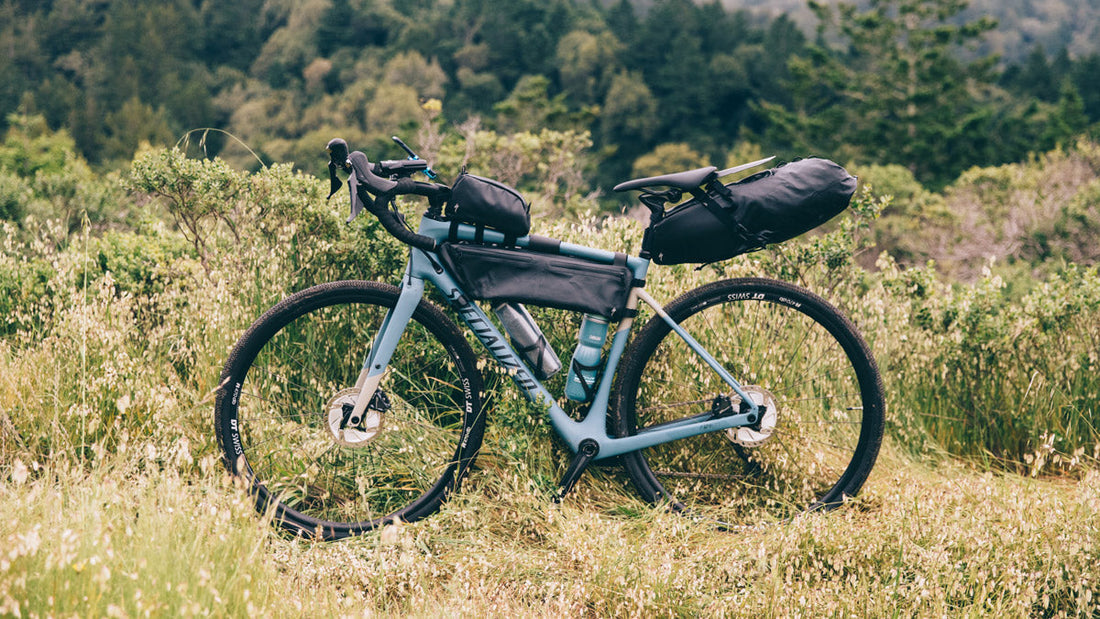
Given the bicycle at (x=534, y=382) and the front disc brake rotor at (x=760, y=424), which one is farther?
the front disc brake rotor at (x=760, y=424)

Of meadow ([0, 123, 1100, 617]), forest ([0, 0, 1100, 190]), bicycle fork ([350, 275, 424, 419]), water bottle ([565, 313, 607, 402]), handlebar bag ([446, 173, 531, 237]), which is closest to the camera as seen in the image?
meadow ([0, 123, 1100, 617])

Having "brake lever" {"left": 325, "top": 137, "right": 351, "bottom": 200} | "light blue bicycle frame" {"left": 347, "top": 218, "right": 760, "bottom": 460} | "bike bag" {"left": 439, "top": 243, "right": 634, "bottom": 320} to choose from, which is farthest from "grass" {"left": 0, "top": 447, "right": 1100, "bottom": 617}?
"brake lever" {"left": 325, "top": 137, "right": 351, "bottom": 200}

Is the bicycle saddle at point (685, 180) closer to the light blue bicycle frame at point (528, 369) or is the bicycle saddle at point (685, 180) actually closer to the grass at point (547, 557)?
the light blue bicycle frame at point (528, 369)

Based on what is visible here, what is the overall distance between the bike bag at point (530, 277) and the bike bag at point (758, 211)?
282 mm

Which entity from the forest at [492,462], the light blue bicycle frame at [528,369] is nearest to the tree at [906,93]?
the forest at [492,462]

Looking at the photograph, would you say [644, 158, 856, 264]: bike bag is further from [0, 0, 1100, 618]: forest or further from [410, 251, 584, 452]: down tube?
[410, 251, 584, 452]: down tube

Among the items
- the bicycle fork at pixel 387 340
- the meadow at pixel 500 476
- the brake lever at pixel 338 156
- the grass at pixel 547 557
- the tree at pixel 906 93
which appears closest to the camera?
the grass at pixel 547 557

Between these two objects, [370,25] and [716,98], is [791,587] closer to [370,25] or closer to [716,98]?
[716,98]

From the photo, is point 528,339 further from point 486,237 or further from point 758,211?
point 758,211

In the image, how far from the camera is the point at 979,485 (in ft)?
10.3

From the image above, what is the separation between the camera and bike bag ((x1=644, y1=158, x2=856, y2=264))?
9.28 ft

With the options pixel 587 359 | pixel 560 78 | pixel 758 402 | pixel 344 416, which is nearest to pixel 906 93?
pixel 560 78

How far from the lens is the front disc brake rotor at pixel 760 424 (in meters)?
3.09

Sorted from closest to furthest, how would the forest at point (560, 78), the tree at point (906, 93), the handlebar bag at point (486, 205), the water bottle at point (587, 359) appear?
1. the handlebar bag at point (486, 205)
2. the water bottle at point (587, 359)
3. the tree at point (906, 93)
4. the forest at point (560, 78)
